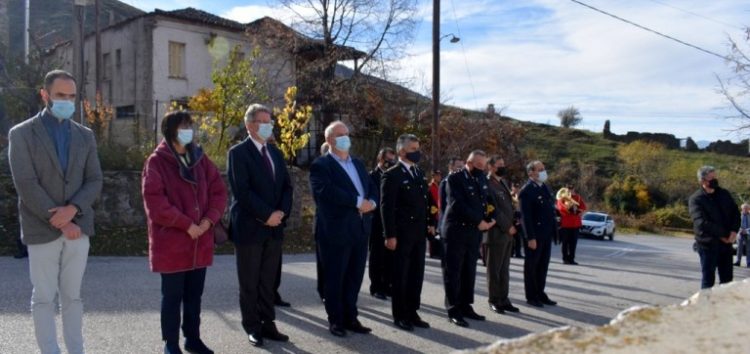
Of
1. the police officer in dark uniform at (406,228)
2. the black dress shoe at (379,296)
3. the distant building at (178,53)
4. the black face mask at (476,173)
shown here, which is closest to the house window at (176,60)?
the distant building at (178,53)

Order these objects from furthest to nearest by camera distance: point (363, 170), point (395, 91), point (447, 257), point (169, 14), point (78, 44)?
point (169, 14), point (395, 91), point (78, 44), point (447, 257), point (363, 170)

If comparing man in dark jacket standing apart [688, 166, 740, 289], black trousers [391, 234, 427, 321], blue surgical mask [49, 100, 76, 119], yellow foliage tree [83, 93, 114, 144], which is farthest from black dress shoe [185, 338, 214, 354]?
yellow foliage tree [83, 93, 114, 144]

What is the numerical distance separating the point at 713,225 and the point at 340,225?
4.96 metres

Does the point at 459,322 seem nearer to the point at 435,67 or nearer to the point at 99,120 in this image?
the point at 99,120

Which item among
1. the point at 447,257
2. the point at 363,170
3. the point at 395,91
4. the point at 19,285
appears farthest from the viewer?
the point at 395,91

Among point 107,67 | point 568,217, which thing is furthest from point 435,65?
point 107,67

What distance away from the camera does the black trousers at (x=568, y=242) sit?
1447 centimetres

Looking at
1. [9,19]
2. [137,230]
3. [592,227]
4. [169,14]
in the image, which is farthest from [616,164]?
[137,230]

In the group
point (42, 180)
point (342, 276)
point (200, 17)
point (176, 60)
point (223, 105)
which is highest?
point (200, 17)

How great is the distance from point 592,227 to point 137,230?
22.9 metres

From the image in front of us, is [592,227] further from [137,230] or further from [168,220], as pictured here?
[168,220]

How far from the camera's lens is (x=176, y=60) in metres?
31.2

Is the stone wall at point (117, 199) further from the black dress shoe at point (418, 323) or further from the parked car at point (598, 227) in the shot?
the parked car at point (598, 227)

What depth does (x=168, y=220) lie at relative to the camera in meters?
5.08
